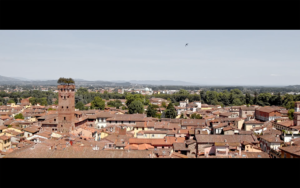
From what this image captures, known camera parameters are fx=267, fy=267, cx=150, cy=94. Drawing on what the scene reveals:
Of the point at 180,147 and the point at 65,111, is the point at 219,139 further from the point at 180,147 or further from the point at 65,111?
the point at 65,111

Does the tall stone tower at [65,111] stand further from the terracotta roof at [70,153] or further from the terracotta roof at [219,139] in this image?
the terracotta roof at [219,139]

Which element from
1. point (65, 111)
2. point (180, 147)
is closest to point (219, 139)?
point (180, 147)

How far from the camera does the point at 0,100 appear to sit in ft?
133

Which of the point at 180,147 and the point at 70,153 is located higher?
the point at 70,153

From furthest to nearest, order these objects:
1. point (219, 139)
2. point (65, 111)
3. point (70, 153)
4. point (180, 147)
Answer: point (65, 111), point (219, 139), point (180, 147), point (70, 153)

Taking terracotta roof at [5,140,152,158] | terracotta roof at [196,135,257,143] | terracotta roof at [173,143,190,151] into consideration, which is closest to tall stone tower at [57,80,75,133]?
terracotta roof at [5,140,152,158]

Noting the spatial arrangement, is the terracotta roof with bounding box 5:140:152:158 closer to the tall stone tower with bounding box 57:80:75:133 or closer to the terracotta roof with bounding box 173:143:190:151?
the terracotta roof with bounding box 173:143:190:151

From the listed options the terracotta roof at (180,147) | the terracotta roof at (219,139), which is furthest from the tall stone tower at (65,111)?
the terracotta roof at (219,139)

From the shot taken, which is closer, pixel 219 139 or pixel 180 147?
pixel 180 147

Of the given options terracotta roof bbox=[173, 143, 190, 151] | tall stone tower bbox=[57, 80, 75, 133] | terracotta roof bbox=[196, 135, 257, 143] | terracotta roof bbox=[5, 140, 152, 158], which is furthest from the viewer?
tall stone tower bbox=[57, 80, 75, 133]

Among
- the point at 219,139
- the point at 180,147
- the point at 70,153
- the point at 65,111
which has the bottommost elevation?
the point at 180,147

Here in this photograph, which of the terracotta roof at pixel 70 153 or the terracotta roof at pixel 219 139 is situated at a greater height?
the terracotta roof at pixel 70 153
